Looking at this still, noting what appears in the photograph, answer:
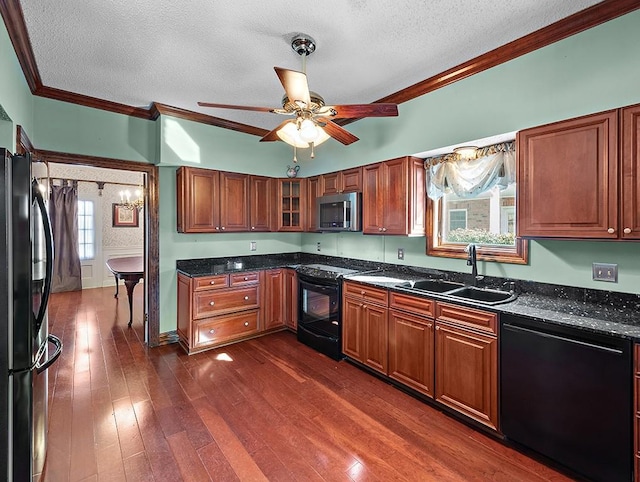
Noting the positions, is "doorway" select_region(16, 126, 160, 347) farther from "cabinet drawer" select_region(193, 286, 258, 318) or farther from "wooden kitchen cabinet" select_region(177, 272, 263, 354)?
"cabinet drawer" select_region(193, 286, 258, 318)

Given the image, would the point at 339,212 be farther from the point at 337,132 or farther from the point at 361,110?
the point at 361,110

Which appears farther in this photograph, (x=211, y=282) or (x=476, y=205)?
(x=211, y=282)

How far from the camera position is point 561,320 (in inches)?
71.9

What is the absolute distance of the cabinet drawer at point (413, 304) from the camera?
250 cm

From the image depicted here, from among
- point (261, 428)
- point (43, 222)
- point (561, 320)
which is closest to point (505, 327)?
point (561, 320)

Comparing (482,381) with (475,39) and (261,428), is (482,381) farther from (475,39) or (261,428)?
(475,39)

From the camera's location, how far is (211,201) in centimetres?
392

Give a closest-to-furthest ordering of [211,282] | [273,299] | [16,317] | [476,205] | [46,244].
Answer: [16,317] → [46,244] → [476,205] → [211,282] → [273,299]

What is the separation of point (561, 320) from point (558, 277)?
2.17 ft

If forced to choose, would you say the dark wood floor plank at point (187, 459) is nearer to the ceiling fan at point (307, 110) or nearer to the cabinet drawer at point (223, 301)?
the cabinet drawer at point (223, 301)

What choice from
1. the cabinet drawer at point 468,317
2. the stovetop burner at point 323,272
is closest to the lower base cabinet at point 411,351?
the cabinet drawer at point 468,317

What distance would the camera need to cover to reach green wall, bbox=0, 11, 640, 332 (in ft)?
6.65

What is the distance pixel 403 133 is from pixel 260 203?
2.13 metres

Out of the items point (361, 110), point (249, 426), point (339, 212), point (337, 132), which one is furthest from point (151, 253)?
point (361, 110)
